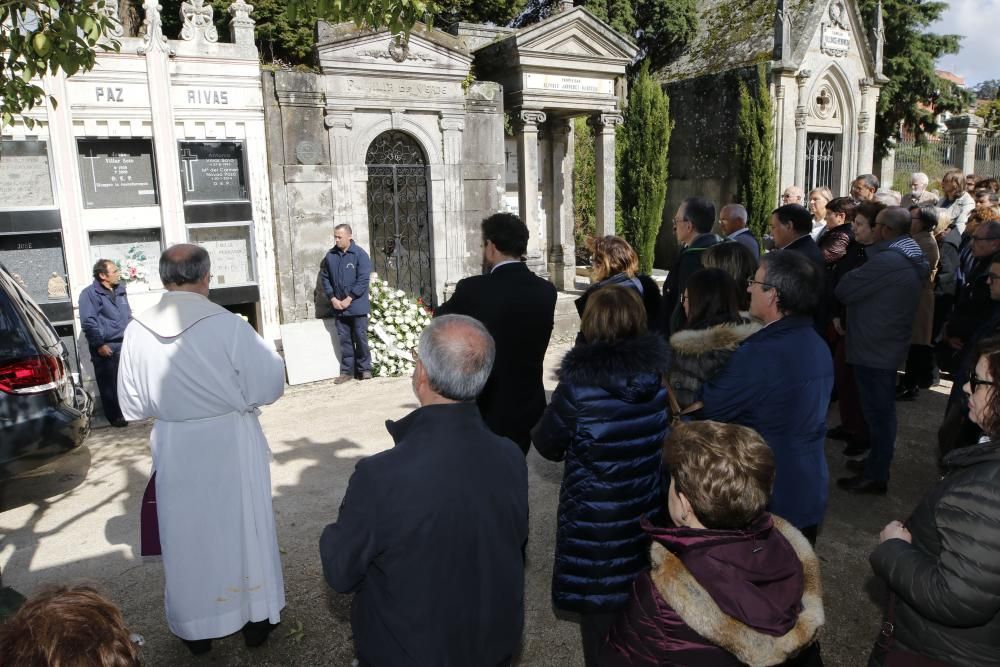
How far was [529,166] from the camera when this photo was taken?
10.9 metres

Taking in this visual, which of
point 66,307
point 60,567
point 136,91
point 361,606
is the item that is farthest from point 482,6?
point 361,606

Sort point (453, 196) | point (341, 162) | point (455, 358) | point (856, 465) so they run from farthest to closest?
1. point (453, 196)
2. point (341, 162)
3. point (856, 465)
4. point (455, 358)

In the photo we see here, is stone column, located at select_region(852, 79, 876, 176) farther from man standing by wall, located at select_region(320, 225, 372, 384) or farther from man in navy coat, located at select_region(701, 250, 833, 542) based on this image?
man in navy coat, located at select_region(701, 250, 833, 542)

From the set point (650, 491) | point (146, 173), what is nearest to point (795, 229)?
point (650, 491)

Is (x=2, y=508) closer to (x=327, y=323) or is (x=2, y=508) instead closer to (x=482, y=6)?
(x=327, y=323)

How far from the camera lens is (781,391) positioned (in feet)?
9.73

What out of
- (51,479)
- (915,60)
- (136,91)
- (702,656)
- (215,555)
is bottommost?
(51,479)

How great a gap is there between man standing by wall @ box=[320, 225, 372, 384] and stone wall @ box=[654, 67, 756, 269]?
31.2ft

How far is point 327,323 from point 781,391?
6.66 m

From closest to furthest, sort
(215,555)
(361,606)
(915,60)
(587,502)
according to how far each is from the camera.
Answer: (361,606) → (587,502) → (215,555) → (915,60)

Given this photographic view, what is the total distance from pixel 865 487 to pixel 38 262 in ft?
27.2

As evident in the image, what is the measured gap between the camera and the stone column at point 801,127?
590 inches

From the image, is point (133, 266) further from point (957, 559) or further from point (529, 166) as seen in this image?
point (957, 559)

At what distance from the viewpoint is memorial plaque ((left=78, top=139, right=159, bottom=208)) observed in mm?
7930
